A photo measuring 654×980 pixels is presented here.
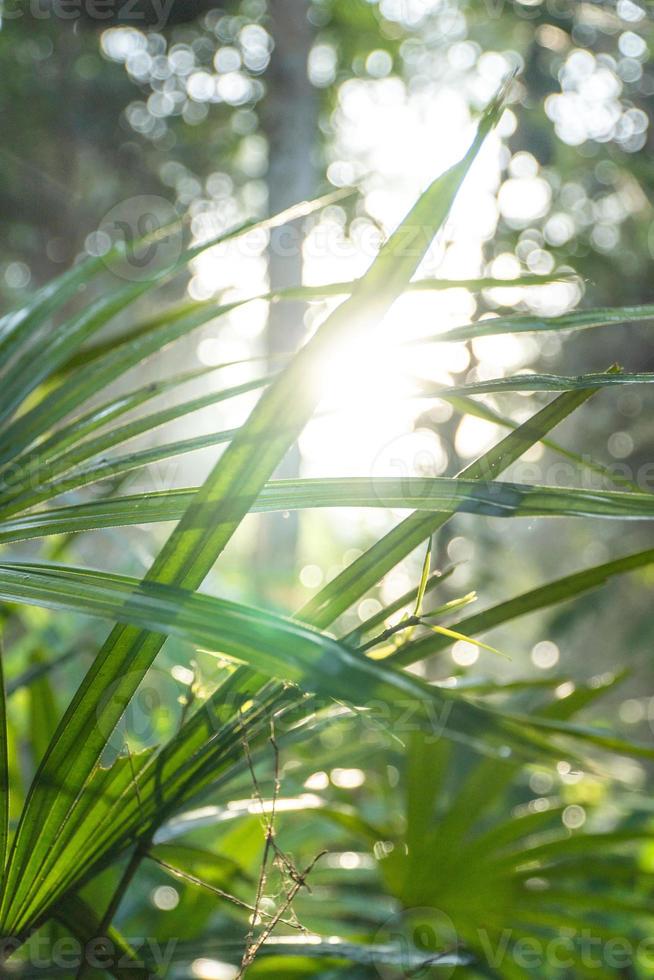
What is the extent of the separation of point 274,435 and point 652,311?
30 cm

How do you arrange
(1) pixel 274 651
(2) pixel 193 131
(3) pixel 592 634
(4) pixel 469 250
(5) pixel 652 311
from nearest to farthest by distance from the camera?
1. (1) pixel 274 651
2. (5) pixel 652 311
3. (4) pixel 469 250
4. (2) pixel 193 131
5. (3) pixel 592 634

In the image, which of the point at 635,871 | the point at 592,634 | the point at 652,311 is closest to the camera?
the point at 652,311

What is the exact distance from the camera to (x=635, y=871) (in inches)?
33.9

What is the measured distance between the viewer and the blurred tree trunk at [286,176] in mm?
2246

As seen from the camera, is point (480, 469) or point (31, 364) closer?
point (480, 469)

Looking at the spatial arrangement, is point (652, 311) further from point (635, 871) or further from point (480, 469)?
point (635, 871)

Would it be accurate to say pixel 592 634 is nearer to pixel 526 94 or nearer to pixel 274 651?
pixel 526 94

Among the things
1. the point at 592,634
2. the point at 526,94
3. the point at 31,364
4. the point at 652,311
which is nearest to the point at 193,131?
the point at 526,94

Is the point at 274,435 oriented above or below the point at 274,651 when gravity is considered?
above

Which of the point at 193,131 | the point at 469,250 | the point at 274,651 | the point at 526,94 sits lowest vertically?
the point at 274,651

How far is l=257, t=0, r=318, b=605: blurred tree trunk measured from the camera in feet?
7.37

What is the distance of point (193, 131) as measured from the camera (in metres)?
4.57

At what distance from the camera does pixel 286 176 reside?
253 centimetres

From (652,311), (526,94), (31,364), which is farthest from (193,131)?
(652,311)
